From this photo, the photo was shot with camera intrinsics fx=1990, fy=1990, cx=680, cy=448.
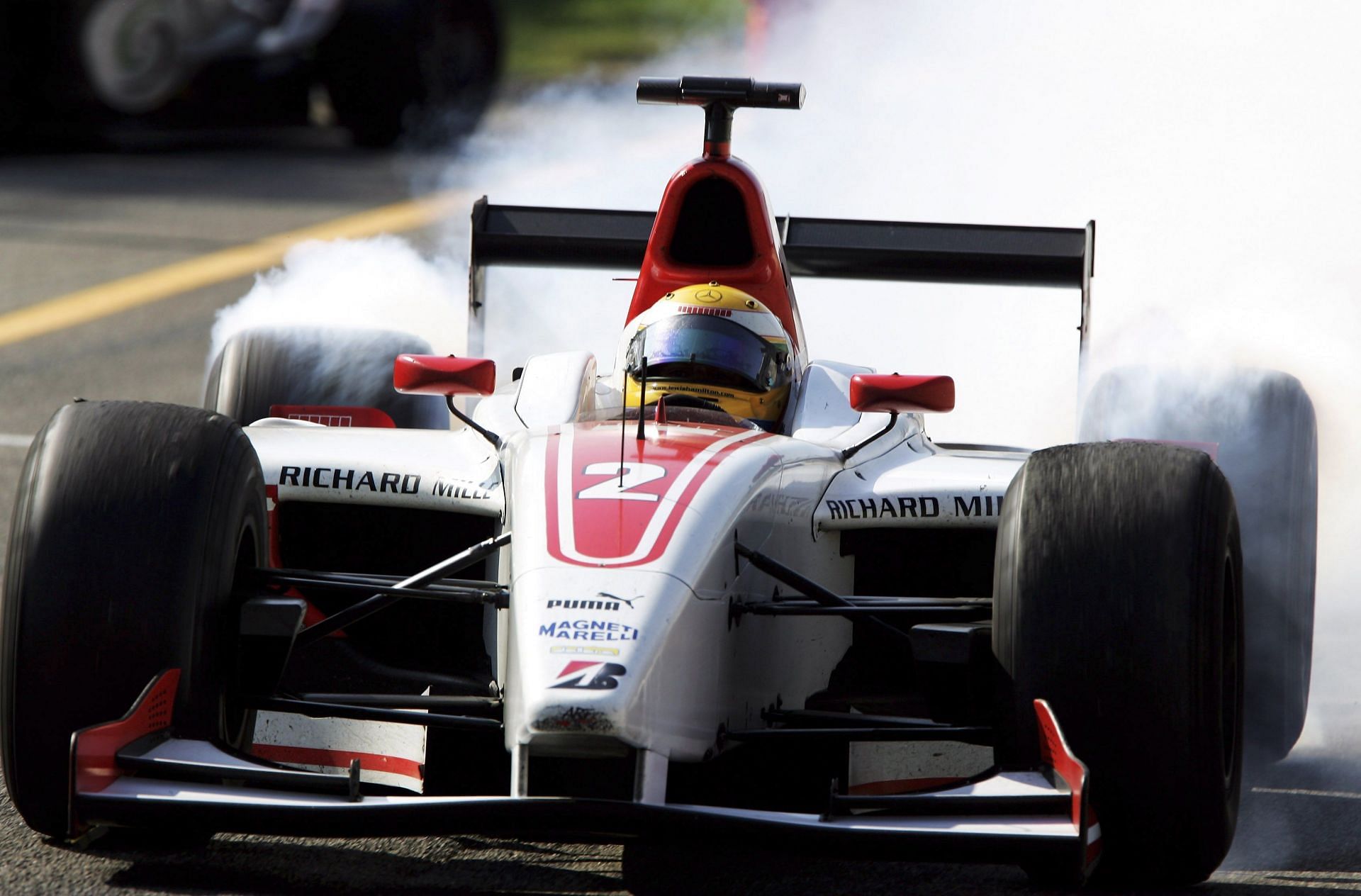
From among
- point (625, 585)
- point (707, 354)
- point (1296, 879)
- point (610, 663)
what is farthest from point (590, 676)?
point (707, 354)

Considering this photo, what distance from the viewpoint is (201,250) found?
14.1m

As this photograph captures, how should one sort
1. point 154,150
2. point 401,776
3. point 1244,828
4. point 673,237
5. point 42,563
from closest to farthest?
1. point 42,563
2. point 401,776
3. point 1244,828
4. point 673,237
5. point 154,150

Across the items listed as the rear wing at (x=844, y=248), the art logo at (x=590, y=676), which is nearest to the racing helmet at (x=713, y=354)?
the rear wing at (x=844, y=248)

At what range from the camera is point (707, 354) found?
5.54 meters

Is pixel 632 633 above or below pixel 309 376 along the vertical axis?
below

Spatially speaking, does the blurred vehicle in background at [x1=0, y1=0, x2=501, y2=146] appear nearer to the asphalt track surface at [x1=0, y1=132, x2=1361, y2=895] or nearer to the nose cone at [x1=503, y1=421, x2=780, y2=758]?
the asphalt track surface at [x1=0, y1=132, x2=1361, y2=895]

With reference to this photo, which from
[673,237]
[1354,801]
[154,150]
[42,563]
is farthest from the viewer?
[154,150]

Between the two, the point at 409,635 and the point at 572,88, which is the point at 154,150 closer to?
the point at 572,88

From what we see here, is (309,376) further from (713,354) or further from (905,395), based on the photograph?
(905,395)

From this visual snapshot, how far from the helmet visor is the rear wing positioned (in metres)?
1.01

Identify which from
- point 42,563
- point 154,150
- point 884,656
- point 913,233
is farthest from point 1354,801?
point 154,150

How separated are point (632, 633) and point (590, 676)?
157 millimetres

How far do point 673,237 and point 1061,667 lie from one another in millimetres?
2678

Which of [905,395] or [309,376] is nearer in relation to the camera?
[905,395]
